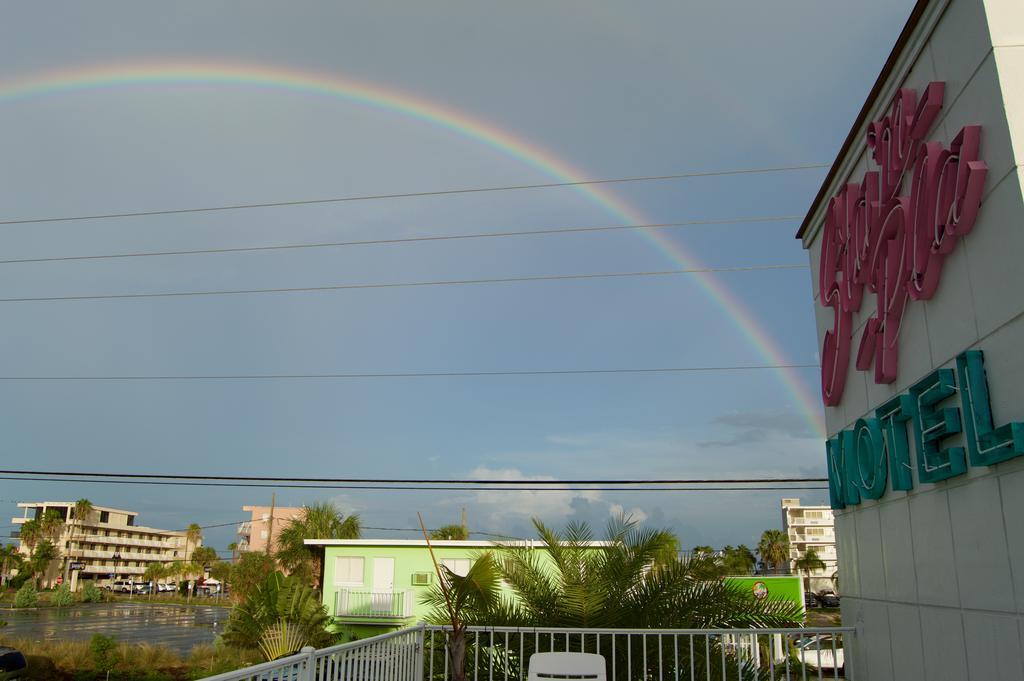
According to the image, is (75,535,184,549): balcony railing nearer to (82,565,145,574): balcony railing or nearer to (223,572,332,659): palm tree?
(82,565,145,574): balcony railing

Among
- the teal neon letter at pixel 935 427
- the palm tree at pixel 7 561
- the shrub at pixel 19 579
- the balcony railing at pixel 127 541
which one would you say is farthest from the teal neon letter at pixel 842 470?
the balcony railing at pixel 127 541

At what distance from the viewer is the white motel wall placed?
3455mm

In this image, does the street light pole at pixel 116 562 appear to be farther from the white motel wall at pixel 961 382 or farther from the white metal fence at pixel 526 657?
the white motel wall at pixel 961 382

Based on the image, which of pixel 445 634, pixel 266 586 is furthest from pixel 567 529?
pixel 266 586

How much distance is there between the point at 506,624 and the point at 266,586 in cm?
1539

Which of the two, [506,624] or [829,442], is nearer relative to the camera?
[829,442]

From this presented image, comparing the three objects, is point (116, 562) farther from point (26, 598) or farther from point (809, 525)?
point (809, 525)

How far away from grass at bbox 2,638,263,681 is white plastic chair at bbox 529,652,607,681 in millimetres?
18972

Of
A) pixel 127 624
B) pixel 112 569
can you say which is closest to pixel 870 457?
pixel 127 624

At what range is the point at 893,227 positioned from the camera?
4703 millimetres

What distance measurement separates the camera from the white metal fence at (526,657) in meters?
4.57

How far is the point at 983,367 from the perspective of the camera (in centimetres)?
366

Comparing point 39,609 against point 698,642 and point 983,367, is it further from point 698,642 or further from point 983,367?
point 983,367

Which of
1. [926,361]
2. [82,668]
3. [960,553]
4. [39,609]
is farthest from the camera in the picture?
[39,609]
